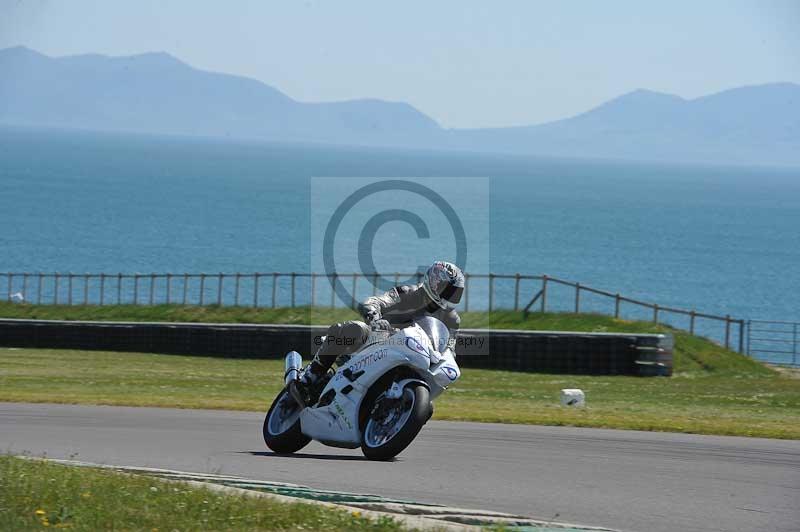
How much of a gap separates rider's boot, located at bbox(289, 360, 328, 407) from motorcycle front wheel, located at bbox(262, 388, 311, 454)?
0.45 ft

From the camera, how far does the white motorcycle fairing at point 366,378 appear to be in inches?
388

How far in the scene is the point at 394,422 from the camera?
395 inches

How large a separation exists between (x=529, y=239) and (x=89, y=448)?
132 m

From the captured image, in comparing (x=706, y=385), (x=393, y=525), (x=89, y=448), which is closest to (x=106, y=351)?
(x=706, y=385)

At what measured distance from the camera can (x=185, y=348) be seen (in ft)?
95.0

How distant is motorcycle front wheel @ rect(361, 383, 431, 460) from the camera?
380 inches

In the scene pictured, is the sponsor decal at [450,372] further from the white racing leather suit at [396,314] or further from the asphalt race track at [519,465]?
the asphalt race track at [519,465]

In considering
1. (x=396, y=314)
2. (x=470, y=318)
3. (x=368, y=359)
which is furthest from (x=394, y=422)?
(x=470, y=318)

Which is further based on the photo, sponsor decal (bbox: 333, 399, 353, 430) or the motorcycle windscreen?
sponsor decal (bbox: 333, 399, 353, 430)

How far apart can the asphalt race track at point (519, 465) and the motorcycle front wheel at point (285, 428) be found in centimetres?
16

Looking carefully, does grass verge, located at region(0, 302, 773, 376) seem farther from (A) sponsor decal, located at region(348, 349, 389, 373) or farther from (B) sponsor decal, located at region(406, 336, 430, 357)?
(B) sponsor decal, located at region(406, 336, 430, 357)

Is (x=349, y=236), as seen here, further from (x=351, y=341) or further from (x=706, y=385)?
(x=351, y=341)

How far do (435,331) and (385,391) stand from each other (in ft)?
2.16
